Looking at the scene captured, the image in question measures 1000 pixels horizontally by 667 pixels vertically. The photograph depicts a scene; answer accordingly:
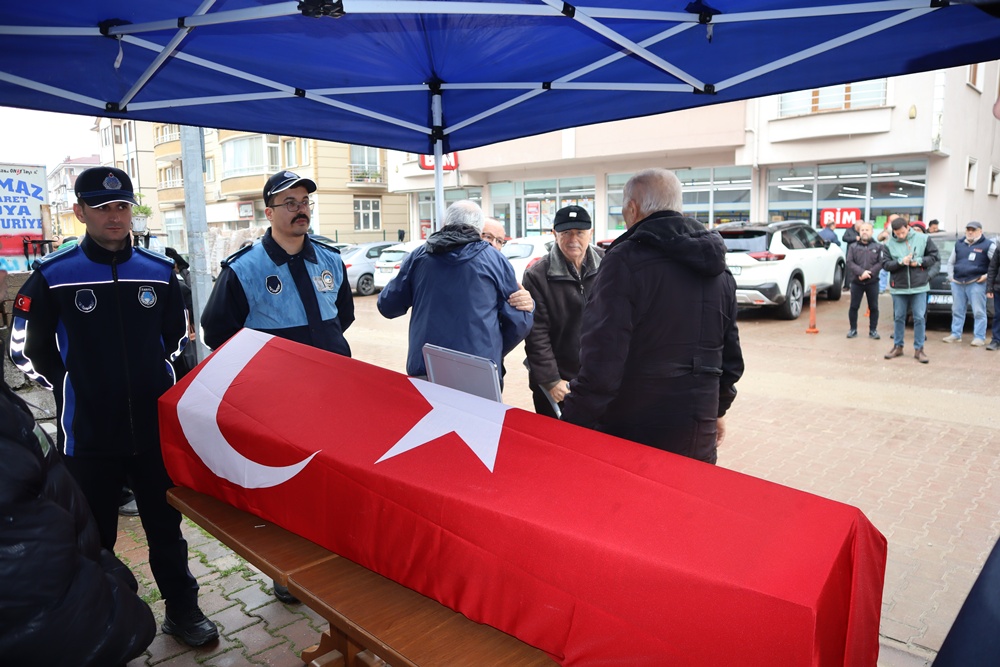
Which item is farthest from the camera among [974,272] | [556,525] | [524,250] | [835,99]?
[835,99]

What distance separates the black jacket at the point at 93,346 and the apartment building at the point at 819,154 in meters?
12.8

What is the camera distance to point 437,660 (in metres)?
1.78

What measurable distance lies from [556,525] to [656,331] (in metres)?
1.14

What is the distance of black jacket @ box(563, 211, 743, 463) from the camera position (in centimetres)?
263

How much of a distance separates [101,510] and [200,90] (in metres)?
2.19

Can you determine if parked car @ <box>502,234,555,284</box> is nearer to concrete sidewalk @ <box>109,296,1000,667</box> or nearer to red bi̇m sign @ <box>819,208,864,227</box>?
concrete sidewalk @ <box>109,296,1000,667</box>

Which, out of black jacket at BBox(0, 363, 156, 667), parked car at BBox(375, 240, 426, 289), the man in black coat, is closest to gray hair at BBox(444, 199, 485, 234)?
the man in black coat

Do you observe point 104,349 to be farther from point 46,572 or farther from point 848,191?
point 848,191

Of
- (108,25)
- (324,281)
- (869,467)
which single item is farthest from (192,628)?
(869,467)

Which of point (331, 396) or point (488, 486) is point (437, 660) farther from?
point (331, 396)

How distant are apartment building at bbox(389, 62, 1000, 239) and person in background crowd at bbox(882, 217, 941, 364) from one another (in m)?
8.57

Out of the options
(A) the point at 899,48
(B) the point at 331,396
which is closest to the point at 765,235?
(A) the point at 899,48

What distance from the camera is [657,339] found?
8.83ft

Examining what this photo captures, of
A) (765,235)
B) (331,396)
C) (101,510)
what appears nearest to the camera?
(331,396)
